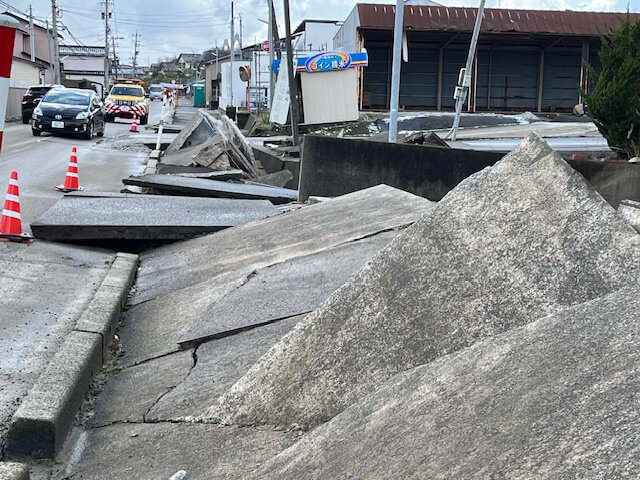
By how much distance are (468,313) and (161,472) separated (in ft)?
5.18

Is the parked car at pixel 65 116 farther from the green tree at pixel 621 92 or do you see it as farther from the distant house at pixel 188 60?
the distant house at pixel 188 60

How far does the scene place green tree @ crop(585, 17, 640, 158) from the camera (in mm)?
11156

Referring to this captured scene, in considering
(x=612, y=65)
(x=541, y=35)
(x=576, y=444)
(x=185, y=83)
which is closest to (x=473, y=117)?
(x=541, y=35)

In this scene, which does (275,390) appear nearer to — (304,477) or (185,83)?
(304,477)

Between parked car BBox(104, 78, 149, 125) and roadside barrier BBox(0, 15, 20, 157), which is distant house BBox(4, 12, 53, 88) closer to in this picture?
parked car BBox(104, 78, 149, 125)

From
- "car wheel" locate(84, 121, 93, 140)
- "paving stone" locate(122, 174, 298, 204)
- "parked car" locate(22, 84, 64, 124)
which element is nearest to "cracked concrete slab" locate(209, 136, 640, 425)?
"paving stone" locate(122, 174, 298, 204)

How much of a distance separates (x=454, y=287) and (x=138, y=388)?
211 centimetres

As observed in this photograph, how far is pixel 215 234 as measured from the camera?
8.59m

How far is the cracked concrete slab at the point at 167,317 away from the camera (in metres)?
5.27

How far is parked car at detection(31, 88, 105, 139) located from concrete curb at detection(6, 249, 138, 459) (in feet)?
70.9

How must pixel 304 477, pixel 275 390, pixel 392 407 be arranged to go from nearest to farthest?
pixel 304 477 → pixel 392 407 → pixel 275 390

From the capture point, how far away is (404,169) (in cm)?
1002

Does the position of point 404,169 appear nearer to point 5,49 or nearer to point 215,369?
point 215,369

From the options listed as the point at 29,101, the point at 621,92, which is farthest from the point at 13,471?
the point at 29,101
